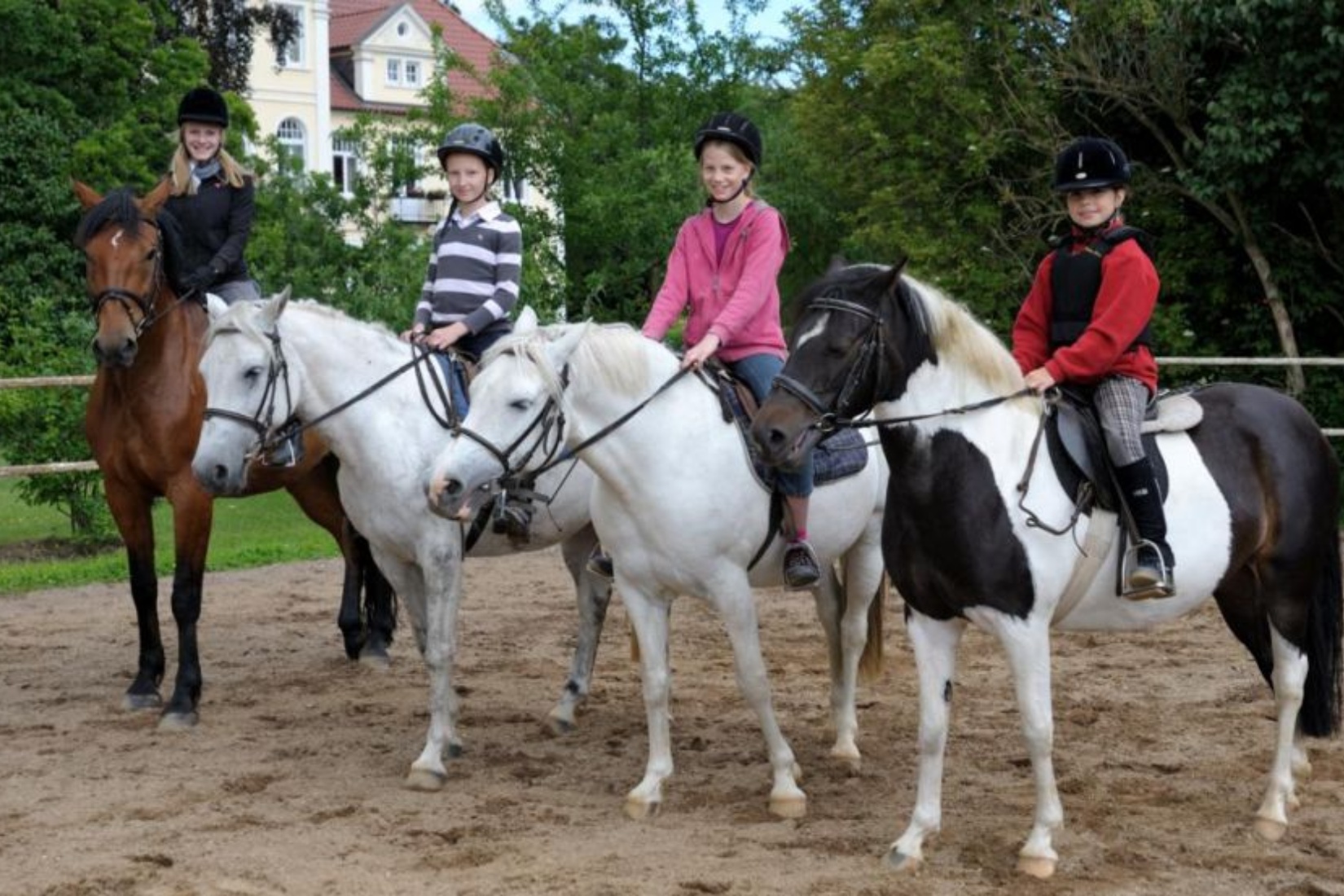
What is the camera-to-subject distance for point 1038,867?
4.89 meters

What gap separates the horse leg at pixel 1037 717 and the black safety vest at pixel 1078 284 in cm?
107

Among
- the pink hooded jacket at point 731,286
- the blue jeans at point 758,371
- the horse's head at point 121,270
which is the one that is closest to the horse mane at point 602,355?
the pink hooded jacket at point 731,286

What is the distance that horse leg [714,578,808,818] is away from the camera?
5660 mm

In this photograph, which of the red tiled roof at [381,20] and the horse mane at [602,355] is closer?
the horse mane at [602,355]

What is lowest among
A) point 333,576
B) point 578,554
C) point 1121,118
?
point 333,576

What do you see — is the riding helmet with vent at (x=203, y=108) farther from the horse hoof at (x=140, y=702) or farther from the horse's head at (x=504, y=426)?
the horse's head at (x=504, y=426)

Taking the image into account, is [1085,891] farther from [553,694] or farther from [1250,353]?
[1250,353]

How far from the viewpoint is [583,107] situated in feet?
76.9

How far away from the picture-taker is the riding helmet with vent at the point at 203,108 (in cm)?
754

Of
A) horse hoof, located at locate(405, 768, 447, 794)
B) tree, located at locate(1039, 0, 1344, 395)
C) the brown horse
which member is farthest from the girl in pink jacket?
tree, located at locate(1039, 0, 1344, 395)

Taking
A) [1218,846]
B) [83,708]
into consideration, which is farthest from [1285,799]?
[83,708]

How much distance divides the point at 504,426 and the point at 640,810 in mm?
1580

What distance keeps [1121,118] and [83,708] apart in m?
14.0

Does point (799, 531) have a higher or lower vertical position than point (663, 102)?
lower
